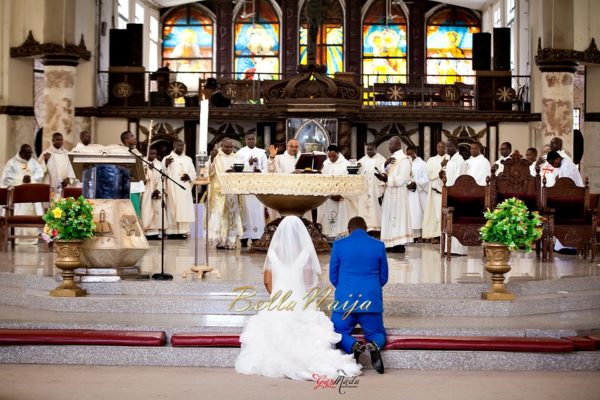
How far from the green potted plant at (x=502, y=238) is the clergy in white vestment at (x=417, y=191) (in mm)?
5688

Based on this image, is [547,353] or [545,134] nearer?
[547,353]

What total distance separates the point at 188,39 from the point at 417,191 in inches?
644

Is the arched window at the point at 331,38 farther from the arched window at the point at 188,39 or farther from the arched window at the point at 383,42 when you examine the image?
the arched window at the point at 188,39

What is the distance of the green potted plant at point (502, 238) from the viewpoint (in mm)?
9789

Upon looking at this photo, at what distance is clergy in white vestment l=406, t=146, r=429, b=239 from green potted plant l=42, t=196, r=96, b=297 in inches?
271

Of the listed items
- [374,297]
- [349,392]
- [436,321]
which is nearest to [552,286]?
[436,321]

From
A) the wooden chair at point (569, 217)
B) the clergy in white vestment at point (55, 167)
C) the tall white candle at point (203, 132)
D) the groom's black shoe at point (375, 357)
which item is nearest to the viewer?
the groom's black shoe at point (375, 357)

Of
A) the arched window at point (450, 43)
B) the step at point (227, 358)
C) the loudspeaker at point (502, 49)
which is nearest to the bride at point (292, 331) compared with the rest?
the step at point (227, 358)

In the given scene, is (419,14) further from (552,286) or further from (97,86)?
(552,286)

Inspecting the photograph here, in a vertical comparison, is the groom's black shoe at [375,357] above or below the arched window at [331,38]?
below

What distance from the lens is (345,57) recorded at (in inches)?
1203

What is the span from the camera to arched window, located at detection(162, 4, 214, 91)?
31156mm

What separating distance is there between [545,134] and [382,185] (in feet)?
22.4

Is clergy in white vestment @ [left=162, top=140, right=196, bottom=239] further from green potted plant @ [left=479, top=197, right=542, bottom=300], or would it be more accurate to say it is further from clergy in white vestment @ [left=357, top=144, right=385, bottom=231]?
green potted plant @ [left=479, top=197, right=542, bottom=300]
